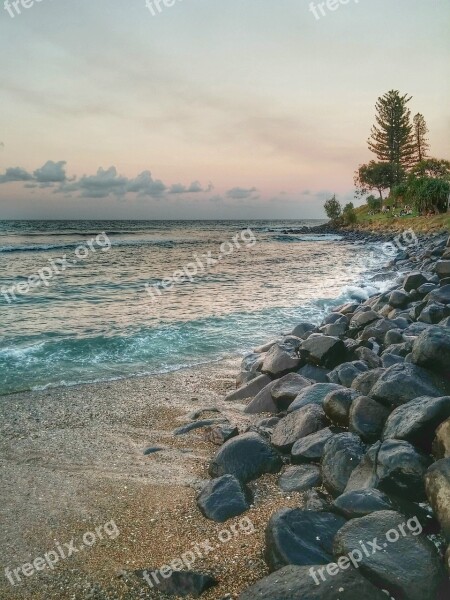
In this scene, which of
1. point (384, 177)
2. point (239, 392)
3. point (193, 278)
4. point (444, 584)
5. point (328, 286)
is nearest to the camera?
point (444, 584)

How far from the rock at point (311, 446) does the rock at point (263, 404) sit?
178cm

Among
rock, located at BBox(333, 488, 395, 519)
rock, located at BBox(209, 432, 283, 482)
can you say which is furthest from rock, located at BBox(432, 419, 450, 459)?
rock, located at BBox(209, 432, 283, 482)

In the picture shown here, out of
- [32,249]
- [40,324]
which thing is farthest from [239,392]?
[32,249]

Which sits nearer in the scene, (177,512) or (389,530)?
(389,530)

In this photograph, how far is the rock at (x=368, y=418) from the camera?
477 cm

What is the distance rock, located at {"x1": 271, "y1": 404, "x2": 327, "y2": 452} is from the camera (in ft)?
17.6

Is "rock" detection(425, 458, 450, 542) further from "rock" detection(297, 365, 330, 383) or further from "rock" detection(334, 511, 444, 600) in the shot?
"rock" detection(297, 365, 330, 383)

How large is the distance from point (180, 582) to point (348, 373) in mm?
4184

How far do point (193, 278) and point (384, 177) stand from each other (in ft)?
208

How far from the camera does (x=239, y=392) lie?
7.86 m

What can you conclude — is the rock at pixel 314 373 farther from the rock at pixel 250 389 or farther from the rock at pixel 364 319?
the rock at pixel 364 319

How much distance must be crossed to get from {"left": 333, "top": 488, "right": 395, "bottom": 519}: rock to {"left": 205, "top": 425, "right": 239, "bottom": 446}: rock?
7.84 ft

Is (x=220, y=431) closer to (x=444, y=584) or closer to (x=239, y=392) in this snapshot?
(x=239, y=392)

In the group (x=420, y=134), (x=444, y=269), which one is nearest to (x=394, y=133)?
(x=420, y=134)
